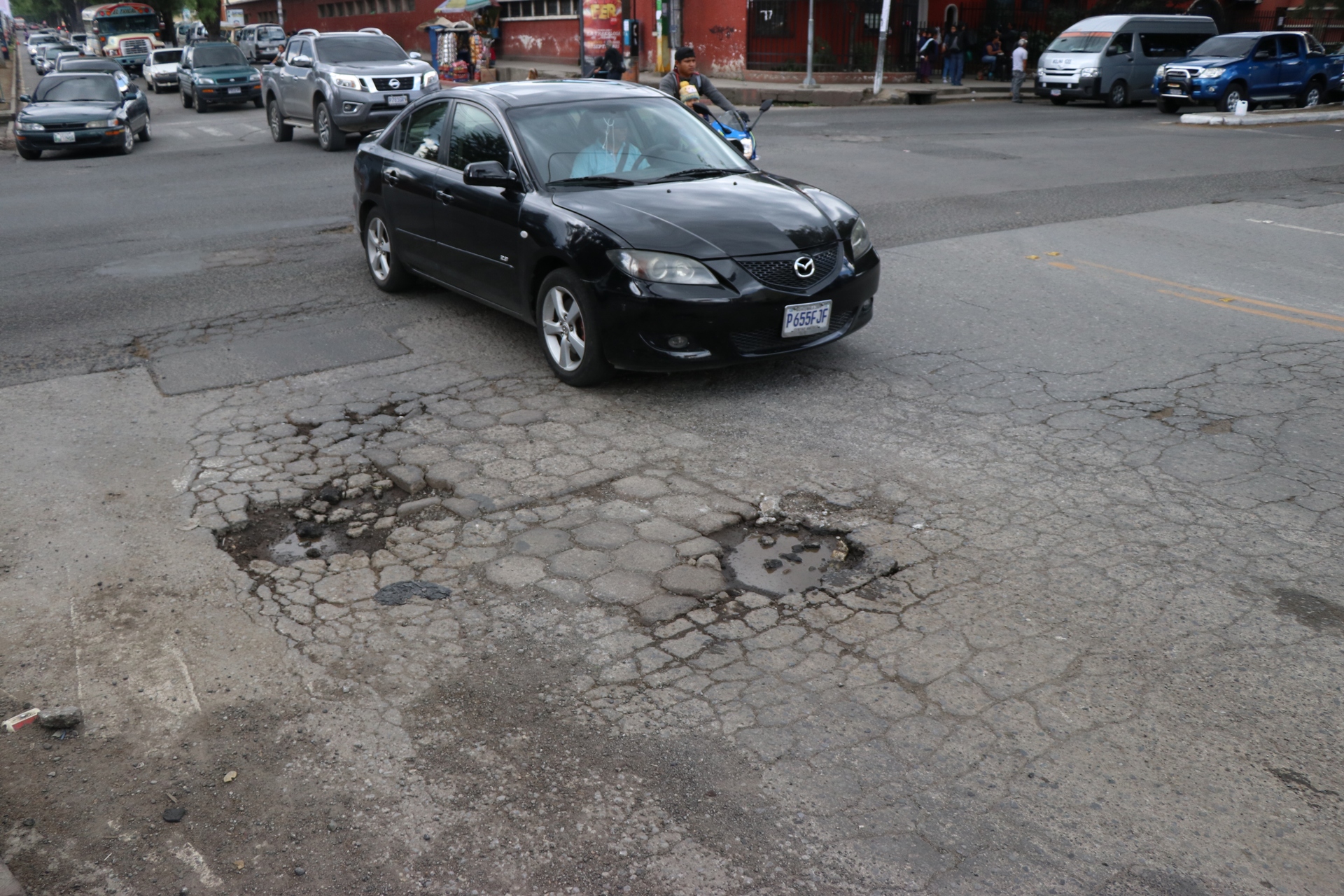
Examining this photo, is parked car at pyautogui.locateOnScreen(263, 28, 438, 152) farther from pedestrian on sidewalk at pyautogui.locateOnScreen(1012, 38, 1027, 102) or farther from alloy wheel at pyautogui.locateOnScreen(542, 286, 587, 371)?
pedestrian on sidewalk at pyautogui.locateOnScreen(1012, 38, 1027, 102)

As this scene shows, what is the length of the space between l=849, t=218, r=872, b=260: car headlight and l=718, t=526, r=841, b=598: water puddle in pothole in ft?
8.07

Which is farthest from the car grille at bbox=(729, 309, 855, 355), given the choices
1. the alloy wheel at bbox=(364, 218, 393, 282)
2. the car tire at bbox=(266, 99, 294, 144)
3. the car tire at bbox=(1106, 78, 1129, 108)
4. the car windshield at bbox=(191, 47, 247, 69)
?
the car windshield at bbox=(191, 47, 247, 69)

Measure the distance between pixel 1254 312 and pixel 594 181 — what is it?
16.7 ft

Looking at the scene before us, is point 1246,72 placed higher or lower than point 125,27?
lower

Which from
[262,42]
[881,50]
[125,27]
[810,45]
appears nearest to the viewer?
[881,50]

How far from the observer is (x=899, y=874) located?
3.00 metres

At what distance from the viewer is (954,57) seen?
33281mm

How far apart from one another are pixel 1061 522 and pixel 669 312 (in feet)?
7.77

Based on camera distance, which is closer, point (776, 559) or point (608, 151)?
point (776, 559)

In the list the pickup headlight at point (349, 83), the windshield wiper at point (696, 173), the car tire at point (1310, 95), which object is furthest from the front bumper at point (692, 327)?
the car tire at point (1310, 95)

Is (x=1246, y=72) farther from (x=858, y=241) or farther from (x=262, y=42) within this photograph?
(x=262, y=42)

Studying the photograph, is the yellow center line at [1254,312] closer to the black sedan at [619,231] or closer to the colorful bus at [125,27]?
the black sedan at [619,231]

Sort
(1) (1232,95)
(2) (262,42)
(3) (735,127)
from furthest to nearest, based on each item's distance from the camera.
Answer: (2) (262,42)
(1) (1232,95)
(3) (735,127)

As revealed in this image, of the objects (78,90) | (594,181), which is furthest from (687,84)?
(78,90)
